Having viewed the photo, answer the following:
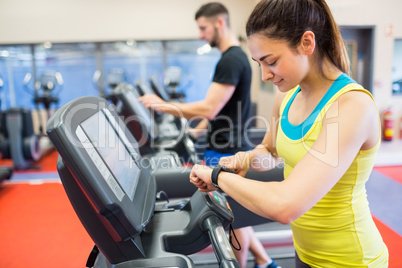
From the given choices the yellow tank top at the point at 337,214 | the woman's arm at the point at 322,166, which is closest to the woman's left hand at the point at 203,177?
the woman's arm at the point at 322,166

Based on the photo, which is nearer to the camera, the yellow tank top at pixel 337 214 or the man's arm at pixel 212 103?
the yellow tank top at pixel 337 214

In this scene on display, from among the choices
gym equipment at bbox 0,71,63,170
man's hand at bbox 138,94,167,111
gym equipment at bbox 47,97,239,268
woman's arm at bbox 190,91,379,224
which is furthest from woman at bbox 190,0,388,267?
gym equipment at bbox 0,71,63,170

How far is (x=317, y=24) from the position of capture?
0.91 m

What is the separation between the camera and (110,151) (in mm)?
984

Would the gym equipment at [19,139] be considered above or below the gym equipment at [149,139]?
below

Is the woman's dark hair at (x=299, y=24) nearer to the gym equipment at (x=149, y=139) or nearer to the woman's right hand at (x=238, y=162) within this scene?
the woman's right hand at (x=238, y=162)

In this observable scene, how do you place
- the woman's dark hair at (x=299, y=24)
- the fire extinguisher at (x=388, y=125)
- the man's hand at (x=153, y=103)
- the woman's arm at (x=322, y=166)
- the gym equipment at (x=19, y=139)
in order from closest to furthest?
the woman's arm at (x=322, y=166)
the woman's dark hair at (x=299, y=24)
the man's hand at (x=153, y=103)
the gym equipment at (x=19, y=139)
the fire extinguisher at (x=388, y=125)

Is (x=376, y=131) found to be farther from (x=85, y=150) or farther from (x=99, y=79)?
(x=99, y=79)

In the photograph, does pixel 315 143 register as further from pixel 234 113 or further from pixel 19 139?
pixel 19 139

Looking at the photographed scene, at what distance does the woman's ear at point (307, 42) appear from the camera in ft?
2.87

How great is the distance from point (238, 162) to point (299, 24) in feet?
1.58

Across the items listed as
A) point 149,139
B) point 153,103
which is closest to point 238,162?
point 153,103

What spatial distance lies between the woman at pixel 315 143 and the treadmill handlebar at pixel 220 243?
3.9 inches

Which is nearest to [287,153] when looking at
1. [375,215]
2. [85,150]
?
[85,150]
